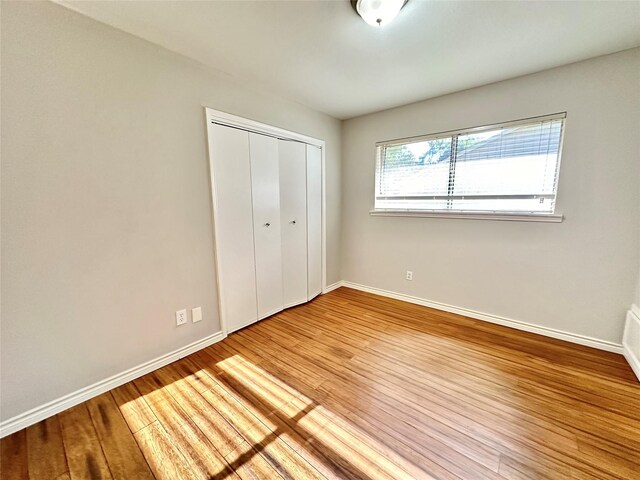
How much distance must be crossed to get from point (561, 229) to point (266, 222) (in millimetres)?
2749

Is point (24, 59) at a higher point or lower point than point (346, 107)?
lower

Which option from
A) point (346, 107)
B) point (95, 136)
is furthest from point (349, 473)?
point (346, 107)

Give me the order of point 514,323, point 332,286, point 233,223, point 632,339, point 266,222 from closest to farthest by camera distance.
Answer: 1. point 632,339
2. point 233,223
3. point 514,323
4. point 266,222
5. point 332,286

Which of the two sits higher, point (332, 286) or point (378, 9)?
point (378, 9)

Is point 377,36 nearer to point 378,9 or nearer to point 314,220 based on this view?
point 378,9

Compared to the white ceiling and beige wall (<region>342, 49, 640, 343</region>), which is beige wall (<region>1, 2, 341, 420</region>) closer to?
the white ceiling

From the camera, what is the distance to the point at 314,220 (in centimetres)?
326

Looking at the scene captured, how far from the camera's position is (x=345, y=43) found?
5.78 ft

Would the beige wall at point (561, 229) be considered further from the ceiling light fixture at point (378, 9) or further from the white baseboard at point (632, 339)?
the ceiling light fixture at point (378, 9)

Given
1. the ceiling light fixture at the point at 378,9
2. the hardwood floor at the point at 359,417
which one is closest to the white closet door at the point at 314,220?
the hardwood floor at the point at 359,417

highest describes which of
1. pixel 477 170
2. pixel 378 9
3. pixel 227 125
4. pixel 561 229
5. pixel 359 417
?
pixel 378 9

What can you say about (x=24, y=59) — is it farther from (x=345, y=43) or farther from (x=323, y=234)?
(x=323, y=234)

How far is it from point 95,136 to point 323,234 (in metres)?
2.43

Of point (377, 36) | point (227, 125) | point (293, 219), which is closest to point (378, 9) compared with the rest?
point (377, 36)
